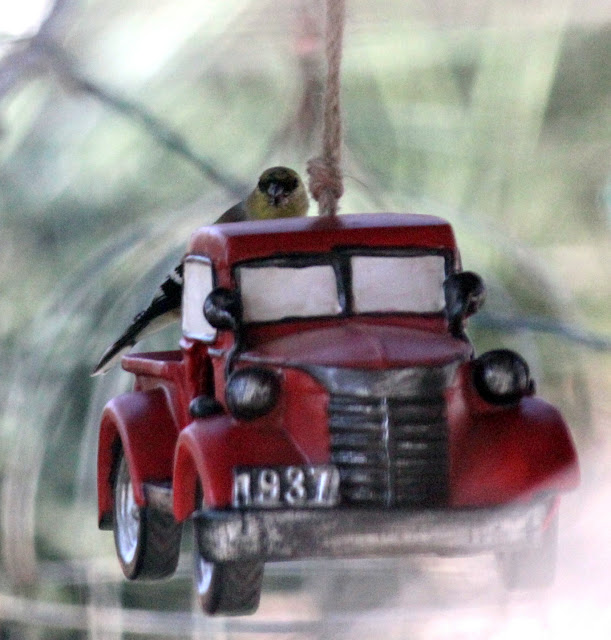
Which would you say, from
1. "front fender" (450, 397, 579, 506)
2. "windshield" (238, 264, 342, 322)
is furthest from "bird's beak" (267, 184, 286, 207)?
"front fender" (450, 397, 579, 506)

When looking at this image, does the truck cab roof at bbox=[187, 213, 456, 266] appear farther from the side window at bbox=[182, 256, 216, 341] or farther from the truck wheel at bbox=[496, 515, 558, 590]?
the truck wheel at bbox=[496, 515, 558, 590]

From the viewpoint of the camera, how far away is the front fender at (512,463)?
74cm

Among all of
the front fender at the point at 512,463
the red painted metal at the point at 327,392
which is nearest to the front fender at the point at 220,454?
the red painted metal at the point at 327,392

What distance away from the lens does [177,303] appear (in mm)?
958

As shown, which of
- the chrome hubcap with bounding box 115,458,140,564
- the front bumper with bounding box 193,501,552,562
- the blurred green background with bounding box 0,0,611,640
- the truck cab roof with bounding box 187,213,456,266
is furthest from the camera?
the blurred green background with bounding box 0,0,611,640

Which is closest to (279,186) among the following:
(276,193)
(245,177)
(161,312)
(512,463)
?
(276,193)

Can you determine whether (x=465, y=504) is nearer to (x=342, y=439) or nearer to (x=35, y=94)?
(x=342, y=439)

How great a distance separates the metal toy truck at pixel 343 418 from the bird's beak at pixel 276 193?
173 mm

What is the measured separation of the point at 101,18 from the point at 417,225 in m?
1.15

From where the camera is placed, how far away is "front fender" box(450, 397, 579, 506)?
738mm

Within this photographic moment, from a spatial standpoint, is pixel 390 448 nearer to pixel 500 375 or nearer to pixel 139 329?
pixel 500 375

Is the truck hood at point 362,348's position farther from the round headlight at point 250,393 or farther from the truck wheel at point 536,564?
the truck wheel at point 536,564

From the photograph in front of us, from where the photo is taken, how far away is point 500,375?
29.8 inches

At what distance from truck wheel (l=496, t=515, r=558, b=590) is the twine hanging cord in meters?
0.27
